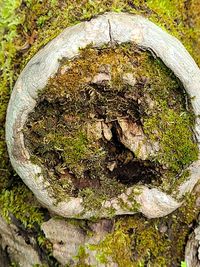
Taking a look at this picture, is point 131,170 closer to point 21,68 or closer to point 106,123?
point 106,123

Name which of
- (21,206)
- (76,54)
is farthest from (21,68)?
(21,206)

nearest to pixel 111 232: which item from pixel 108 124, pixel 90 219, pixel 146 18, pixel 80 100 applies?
pixel 90 219

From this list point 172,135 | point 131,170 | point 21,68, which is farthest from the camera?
point 21,68

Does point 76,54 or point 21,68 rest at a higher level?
point 76,54

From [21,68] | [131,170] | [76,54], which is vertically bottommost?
[131,170]

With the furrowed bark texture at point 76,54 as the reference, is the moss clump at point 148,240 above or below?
below

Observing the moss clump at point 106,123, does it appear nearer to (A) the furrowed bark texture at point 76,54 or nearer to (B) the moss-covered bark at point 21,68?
(A) the furrowed bark texture at point 76,54

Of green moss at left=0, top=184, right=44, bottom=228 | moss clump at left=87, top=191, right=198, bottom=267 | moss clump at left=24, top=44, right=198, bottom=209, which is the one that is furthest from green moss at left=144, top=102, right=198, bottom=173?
green moss at left=0, top=184, right=44, bottom=228

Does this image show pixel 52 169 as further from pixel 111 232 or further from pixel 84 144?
pixel 111 232

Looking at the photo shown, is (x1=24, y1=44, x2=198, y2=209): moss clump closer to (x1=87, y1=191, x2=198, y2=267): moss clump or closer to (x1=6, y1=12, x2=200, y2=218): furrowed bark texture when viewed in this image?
(x1=6, y1=12, x2=200, y2=218): furrowed bark texture

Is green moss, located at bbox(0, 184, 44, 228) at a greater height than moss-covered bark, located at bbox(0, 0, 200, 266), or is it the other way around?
moss-covered bark, located at bbox(0, 0, 200, 266)

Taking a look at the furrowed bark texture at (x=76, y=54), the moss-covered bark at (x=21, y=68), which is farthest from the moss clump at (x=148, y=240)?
the furrowed bark texture at (x=76, y=54)
